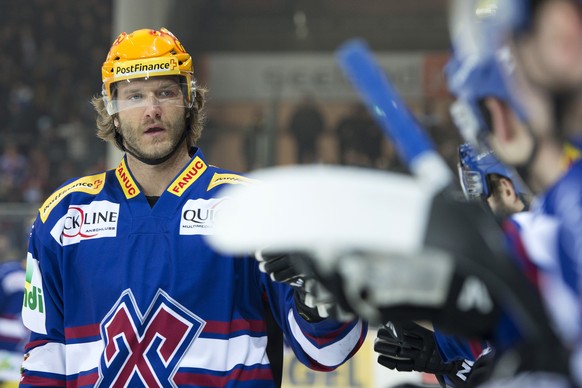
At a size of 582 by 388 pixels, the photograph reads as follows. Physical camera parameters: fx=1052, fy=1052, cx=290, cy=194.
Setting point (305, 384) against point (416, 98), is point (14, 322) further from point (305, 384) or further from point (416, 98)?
point (416, 98)

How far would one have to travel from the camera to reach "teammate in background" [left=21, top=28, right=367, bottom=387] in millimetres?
2676

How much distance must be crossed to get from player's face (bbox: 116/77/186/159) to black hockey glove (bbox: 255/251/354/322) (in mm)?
696

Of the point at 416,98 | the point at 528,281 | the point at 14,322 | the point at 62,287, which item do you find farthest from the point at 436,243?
the point at 416,98

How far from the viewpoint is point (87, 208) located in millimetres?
2869

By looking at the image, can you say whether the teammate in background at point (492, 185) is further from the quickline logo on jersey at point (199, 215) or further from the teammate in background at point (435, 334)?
the quickline logo on jersey at point (199, 215)

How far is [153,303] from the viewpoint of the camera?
2686mm

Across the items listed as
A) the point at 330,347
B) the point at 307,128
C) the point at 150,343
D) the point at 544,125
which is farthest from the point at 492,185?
the point at 307,128

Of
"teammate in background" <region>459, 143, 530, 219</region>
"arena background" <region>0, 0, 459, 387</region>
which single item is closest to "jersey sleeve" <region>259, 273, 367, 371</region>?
"teammate in background" <region>459, 143, 530, 219</region>

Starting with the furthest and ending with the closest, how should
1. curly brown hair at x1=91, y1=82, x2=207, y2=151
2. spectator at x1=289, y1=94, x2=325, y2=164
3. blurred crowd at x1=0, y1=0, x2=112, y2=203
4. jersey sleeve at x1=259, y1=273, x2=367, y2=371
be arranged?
1. spectator at x1=289, y1=94, x2=325, y2=164
2. blurred crowd at x1=0, y1=0, x2=112, y2=203
3. curly brown hair at x1=91, y1=82, x2=207, y2=151
4. jersey sleeve at x1=259, y1=273, x2=367, y2=371

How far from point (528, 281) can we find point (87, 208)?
1.80 metres

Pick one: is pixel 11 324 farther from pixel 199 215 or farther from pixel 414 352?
pixel 414 352

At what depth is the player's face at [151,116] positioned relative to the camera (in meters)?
2.93

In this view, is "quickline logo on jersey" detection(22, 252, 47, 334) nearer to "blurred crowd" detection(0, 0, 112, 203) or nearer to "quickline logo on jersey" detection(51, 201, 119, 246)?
"quickline logo on jersey" detection(51, 201, 119, 246)

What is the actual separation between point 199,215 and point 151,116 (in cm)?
33
